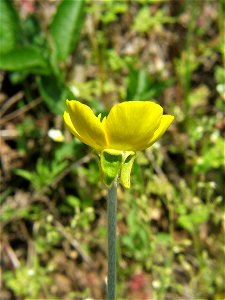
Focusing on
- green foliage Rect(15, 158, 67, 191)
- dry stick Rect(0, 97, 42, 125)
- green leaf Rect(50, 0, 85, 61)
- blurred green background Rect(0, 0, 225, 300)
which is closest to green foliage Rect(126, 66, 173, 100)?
blurred green background Rect(0, 0, 225, 300)

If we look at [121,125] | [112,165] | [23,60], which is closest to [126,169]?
[112,165]

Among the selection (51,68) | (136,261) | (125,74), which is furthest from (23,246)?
(125,74)

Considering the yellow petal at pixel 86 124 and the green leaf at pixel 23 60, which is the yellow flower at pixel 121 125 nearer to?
the yellow petal at pixel 86 124

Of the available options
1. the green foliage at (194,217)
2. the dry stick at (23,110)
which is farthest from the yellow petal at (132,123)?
the dry stick at (23,110)

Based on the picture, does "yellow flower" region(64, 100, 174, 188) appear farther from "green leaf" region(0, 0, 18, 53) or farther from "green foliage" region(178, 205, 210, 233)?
"green leaf" region(0, 0, 18, 53)

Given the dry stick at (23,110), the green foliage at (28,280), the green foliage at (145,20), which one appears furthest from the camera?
the green foliage at (145,20)

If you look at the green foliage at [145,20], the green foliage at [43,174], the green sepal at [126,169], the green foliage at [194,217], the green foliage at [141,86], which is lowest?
the green foliage at [194,217]
